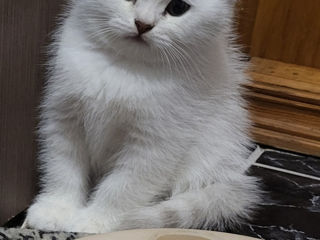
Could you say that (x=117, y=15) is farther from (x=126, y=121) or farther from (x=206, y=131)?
(x=206, y=131)

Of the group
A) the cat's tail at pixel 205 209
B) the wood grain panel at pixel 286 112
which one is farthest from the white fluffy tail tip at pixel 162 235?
the wood grain panel at pixel 286 112

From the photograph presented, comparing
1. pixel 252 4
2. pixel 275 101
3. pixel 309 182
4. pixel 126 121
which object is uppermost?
pixel 252 4

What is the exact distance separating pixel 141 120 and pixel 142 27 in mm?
184

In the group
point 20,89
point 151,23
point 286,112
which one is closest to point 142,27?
point 151,23

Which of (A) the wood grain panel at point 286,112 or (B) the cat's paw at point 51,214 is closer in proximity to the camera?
(B) the cat's paw at point 51,214

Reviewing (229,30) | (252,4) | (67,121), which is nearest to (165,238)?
(67,121)

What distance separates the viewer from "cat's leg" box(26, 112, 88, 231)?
109 centimetres

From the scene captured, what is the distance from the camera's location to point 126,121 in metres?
1.02

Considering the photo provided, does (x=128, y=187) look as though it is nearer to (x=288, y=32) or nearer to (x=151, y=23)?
(x=151, y=23)

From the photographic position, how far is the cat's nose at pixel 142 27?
91 cm

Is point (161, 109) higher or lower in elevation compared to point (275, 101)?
higher

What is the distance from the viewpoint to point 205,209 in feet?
3.50

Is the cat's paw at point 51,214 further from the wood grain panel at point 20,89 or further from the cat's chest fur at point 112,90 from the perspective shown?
the cat's chest fur at point 112,90

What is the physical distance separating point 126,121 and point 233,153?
10.7 inches
